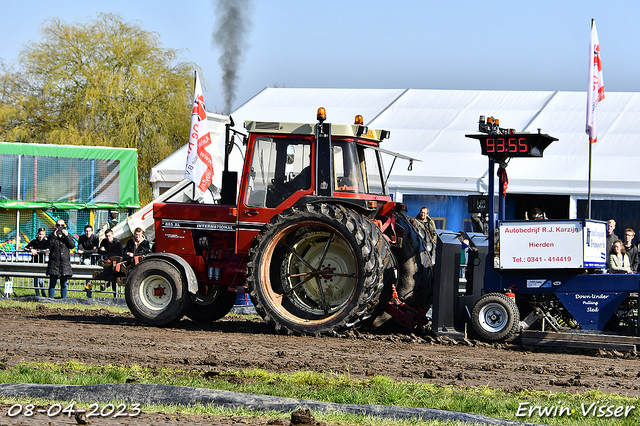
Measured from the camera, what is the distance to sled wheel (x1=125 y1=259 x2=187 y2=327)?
1032 centimetres

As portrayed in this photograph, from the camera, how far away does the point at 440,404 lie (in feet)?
18.1

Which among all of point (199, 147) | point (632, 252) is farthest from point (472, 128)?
point (199, 147)

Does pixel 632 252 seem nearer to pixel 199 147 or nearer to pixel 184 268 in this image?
pixel 184 268

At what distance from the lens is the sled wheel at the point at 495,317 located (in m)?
8.94

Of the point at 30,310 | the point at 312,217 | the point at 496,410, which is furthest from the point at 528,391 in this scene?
the point at 30,310

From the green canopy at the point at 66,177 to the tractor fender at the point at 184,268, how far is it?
35.3 feet

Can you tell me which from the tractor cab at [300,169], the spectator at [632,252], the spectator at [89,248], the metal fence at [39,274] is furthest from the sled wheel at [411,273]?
the spectator at [89,248]

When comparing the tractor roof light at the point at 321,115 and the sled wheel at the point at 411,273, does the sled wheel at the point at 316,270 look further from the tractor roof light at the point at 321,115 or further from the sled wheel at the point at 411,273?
the tractor roof light at the point at 321,115

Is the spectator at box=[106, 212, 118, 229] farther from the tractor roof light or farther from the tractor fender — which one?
the tractor roof light

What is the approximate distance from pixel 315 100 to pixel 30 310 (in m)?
12.2

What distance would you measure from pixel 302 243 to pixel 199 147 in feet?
15.4

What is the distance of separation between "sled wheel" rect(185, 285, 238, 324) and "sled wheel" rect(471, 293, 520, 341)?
367 centimetres

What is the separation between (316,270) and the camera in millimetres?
9836

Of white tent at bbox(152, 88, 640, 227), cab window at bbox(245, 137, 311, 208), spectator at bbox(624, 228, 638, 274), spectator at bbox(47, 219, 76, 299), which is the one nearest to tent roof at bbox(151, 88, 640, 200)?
white tent at bbox(152, 88, 640, 227)
